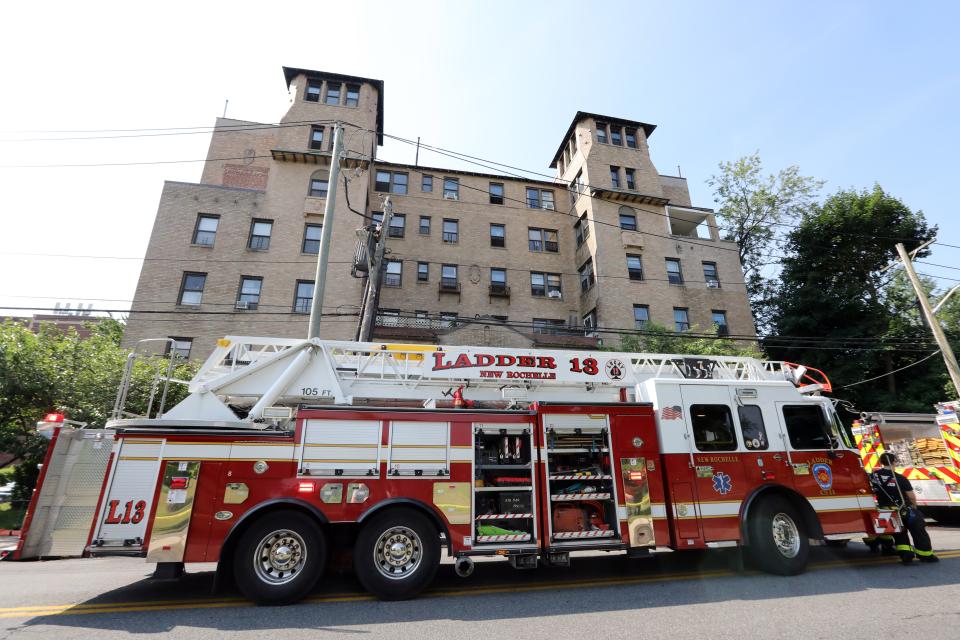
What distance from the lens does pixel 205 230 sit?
75.2 ft

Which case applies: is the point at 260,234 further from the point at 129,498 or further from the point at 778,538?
the point at 778,538

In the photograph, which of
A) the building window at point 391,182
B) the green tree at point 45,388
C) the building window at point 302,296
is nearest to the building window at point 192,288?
the building window at point 302,296

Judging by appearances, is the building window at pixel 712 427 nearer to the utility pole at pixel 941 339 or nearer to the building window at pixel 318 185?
the utility pole at pixel 941 339

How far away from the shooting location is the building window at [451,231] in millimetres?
27281

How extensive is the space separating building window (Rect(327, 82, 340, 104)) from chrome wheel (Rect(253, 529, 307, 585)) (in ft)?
88.5

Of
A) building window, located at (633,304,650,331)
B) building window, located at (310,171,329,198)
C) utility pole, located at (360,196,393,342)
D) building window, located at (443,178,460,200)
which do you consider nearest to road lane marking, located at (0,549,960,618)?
utility pole, located at (360,196,393,342)

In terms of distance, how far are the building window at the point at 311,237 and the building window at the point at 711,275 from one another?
76.1 feet

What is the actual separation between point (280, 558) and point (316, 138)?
25.0 m

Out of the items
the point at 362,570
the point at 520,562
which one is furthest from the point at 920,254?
the point at 362,570

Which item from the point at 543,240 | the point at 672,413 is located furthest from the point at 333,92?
the point at 672,413

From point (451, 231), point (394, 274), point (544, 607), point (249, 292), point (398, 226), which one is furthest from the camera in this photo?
point (451, 231)

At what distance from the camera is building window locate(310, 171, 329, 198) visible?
80.1ft

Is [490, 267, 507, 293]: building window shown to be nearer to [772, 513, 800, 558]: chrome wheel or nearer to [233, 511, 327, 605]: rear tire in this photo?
[772, 513, 800, 558]: chrome wheel

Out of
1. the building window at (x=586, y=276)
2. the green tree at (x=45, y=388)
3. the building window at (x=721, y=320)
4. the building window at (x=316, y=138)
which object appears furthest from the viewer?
the building window at (x=586, y=276)
